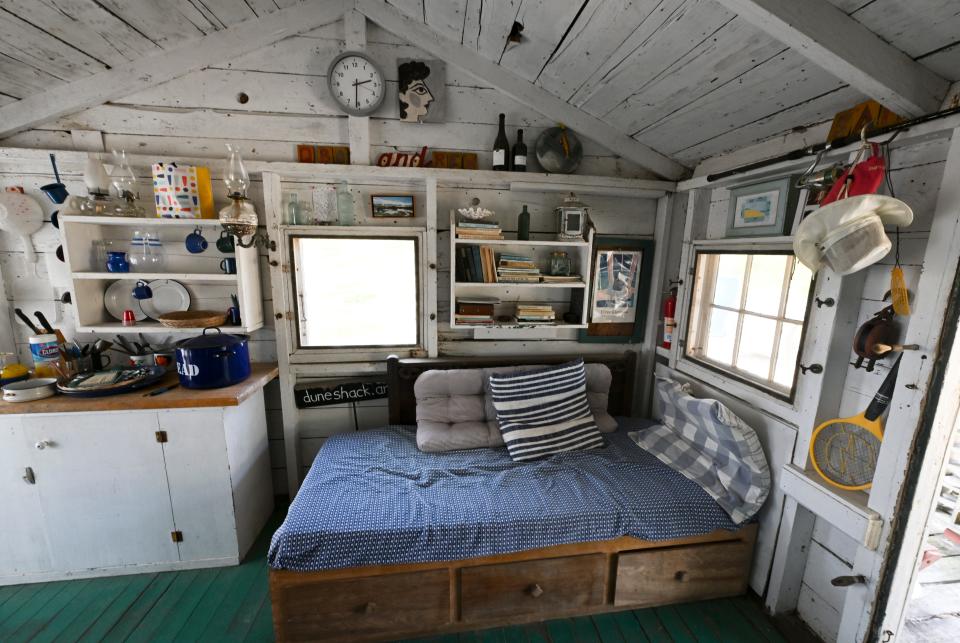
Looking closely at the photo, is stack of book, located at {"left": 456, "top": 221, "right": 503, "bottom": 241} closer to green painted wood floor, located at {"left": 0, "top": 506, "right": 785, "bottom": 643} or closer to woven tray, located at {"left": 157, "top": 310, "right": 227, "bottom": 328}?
woven tray, located at {"left": 157, "top": 310, "right": 227, "bottom": 328}

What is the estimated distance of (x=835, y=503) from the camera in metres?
1.40

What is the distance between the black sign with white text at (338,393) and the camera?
2.28 metres

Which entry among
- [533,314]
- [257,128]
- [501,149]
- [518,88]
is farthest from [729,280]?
[257,128]

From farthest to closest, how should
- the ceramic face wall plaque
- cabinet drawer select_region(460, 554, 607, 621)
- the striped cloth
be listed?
the ceramic face wall plaque < the striped cloth < cabinet drawer select_region(460, 554, 607, 621)

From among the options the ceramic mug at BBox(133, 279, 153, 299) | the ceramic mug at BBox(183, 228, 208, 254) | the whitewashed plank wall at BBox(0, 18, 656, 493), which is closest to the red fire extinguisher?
the whitewashed plank wall at BBox(0, 18, 656, 493)

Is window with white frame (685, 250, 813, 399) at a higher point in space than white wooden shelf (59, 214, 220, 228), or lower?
lower

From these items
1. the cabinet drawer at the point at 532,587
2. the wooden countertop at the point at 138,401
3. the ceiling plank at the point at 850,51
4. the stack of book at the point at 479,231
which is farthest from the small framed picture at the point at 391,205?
the cabinet drawer at the point at 532,587

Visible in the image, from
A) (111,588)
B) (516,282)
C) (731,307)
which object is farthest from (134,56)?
(731,307)

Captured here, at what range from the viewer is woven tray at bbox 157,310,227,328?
1954 mm

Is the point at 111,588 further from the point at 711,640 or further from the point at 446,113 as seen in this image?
the point at 446,113

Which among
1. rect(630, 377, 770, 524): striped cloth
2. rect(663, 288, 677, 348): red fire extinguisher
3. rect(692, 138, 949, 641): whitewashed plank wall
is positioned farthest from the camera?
rect(663, 288, 677, 348): red fire extinguisher

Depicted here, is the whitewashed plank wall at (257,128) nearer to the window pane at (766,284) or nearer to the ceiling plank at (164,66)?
the ceiling plank at (164,66)

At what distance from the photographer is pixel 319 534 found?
1.41 m

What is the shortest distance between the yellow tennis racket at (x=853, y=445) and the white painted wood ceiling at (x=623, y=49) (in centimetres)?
101
